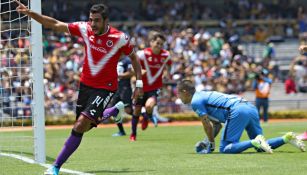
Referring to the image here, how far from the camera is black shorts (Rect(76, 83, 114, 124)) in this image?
1029 cm

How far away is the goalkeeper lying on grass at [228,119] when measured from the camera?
12586 millimetres

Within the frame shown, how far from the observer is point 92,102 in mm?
10391

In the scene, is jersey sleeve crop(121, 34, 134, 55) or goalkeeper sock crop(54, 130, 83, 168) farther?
jersey sleeve crop(121, 34, 134, 55)

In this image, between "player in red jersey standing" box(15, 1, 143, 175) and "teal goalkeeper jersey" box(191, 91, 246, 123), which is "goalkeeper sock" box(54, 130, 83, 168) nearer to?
"player in red jersey standing" box(15, 1, 143, 175)

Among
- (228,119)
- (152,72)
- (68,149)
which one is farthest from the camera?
(152,72)

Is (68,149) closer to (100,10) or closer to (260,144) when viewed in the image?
(100,10)

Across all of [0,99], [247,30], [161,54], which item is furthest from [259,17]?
[0,99]

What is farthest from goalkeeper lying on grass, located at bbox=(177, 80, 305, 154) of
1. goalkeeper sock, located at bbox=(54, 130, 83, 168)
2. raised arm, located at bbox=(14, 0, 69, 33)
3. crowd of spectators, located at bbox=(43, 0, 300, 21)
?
crowd of spectators, located at bbox=(43, 0, 300, 21)

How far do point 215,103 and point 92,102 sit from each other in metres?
3.16

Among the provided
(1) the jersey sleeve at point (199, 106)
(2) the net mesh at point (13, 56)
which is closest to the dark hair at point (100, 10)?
(2) the net mesh at point (13, 56)

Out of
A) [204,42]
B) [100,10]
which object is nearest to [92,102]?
[100,10]

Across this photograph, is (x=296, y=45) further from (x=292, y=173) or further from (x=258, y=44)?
(x=292, y=173)

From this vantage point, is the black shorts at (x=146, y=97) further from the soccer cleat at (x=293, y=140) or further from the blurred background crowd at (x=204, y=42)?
the blurred background crowd at (x=204, y=42)

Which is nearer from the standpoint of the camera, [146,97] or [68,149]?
[68,149]
